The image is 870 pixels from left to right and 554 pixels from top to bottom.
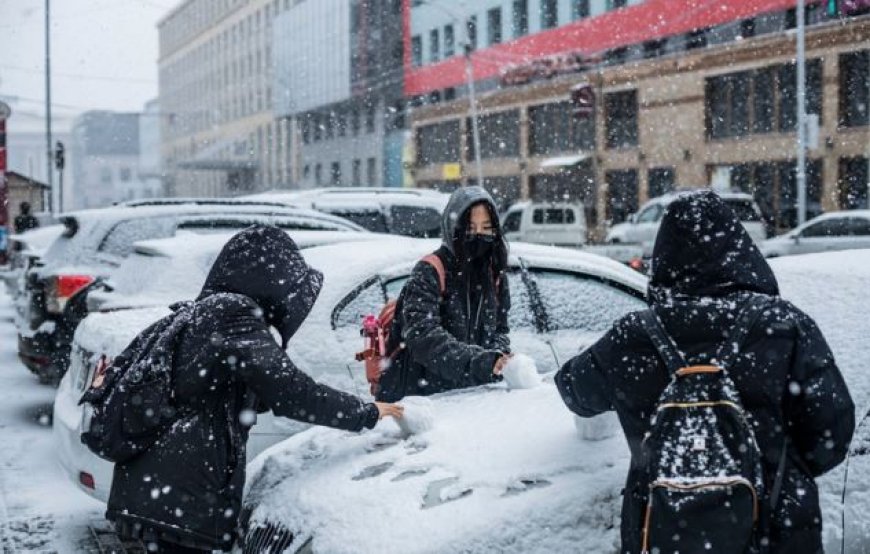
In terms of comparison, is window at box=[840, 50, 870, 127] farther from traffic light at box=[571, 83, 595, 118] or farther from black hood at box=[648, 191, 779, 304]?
black hood at box=[648, 191, 779, 304]

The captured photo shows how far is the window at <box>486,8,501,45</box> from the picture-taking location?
48.5 metres

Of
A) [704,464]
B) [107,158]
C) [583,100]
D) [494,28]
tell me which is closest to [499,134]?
[494,28]

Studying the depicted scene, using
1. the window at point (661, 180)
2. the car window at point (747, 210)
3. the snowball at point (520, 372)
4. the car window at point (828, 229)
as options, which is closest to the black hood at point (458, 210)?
the snowball at point (520, 372)

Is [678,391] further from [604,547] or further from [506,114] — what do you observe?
[506,114]

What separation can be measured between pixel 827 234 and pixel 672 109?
637 inches

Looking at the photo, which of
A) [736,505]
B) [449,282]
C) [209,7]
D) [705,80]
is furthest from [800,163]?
[209,7]

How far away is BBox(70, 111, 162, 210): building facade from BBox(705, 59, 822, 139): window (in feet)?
350

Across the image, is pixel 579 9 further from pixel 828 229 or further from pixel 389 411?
pixel 389 411

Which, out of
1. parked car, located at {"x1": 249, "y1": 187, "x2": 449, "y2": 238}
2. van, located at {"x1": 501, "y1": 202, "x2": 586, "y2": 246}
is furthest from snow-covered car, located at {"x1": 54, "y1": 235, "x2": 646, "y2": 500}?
van, located at {"x1": 501, "y1": 202, "x2": 586, "y2": 246}

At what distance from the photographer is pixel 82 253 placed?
29.6 feet

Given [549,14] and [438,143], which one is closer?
[549,14]

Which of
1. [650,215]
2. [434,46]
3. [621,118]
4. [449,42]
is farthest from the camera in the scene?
[434,46]

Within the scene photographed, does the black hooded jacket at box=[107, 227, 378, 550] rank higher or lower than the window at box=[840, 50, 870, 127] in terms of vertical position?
lower

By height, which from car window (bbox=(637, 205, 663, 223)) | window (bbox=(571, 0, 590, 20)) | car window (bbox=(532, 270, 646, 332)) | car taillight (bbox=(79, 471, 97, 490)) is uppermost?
window (bbox=(571, 0, 590, 20))
